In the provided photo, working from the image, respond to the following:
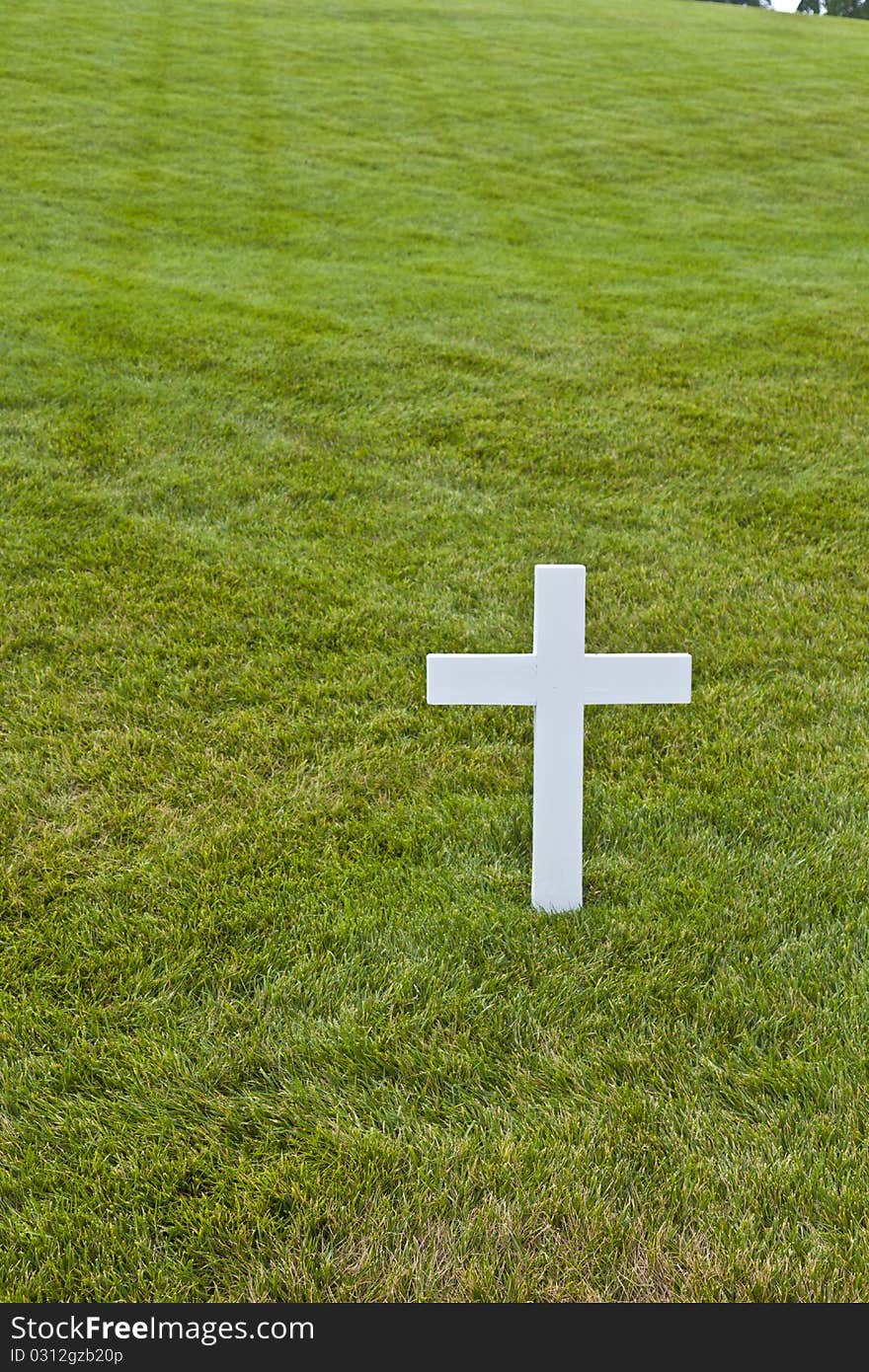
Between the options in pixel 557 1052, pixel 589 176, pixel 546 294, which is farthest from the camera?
pixel 589 176

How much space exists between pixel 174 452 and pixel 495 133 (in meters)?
13.6

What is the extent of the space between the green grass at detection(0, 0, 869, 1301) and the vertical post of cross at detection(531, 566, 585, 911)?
0.44 ft

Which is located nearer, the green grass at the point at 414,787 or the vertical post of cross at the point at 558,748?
the green grass at the point at 414,787

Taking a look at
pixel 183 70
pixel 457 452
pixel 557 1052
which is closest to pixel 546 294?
pixel 457 452

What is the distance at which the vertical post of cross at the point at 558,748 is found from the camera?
2.58 metres

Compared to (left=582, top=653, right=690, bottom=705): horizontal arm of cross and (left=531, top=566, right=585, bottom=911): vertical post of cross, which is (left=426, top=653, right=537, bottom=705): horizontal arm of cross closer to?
(left=531, top=566, right=585, bottom=911): vertical post of cross

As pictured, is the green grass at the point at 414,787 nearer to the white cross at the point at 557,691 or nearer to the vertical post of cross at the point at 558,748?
the vertical post of cross at the point at 558,748

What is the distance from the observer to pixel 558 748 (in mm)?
2652

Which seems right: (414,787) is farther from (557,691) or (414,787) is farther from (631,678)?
(631,678)

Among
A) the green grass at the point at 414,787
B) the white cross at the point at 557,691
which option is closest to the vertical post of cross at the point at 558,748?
the white cross at the point at 557,691

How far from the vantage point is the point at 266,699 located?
379cm

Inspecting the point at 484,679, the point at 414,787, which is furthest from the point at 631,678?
the point at 414,787

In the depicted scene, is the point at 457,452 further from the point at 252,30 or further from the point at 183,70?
the point at 252,30
